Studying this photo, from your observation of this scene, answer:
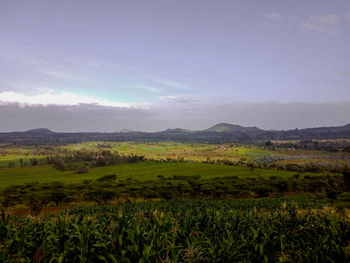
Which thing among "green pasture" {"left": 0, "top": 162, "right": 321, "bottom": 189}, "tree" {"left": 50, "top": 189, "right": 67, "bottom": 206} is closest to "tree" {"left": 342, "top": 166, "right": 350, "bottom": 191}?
"green pasture" {"left": 0, "top": 162, "right": 321, "bottom": 189}

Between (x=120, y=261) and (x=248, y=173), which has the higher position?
(x=120, y=261)

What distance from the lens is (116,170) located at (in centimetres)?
17538

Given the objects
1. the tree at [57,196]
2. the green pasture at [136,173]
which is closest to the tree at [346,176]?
the green pasture at [136,173]

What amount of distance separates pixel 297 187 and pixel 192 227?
364ft

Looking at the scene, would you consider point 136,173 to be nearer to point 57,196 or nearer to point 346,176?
point 57,196

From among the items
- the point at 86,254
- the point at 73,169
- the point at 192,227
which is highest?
the point at 86,254

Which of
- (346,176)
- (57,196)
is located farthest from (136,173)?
(346,176)

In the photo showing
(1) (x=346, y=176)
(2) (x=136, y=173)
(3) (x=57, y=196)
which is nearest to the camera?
(3) (x=57, y=196)

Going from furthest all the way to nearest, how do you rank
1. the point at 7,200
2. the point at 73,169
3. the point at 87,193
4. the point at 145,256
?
the point at 73,169, the point at 87,193, the point at 7,200, the point at 145,256

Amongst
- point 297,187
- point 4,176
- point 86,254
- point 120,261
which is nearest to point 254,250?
point 120,261

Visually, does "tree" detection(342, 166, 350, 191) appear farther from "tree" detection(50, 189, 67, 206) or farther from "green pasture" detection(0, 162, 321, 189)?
"tree" detection(50, 189, 67, 206)

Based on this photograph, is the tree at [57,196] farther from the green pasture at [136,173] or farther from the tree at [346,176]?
the tree at [346,176]

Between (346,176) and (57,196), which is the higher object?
(346,176)

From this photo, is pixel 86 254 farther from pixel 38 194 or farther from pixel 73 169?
pixel 73 169
